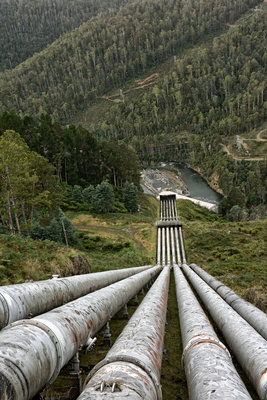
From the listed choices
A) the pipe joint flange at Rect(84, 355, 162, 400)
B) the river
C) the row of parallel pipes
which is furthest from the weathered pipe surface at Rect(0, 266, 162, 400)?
the river

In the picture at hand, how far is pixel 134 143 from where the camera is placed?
7343 inches

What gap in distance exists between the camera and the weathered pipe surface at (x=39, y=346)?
3.87m

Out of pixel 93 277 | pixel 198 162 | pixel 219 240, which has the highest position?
pixel 198 162

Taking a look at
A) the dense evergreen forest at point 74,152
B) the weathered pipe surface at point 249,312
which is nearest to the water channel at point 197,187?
the dense evergreen forest at point 74,152

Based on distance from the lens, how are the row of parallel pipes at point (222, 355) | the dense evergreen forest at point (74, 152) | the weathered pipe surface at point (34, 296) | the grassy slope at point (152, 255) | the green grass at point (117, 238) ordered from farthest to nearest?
the dense evergreen forest at point (74, 152) < the green grass at point (117, 238) < the grassy slope at point (152, 255) < the weathered pipe surface at point (34, 296) < the row of parallel pipes at point (222, 355)

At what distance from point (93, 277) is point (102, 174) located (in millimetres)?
59331

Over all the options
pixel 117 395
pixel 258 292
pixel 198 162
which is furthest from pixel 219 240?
pixel 198 162

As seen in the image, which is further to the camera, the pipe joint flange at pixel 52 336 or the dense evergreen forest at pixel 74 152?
the dense evergreen forest at pixel 74 152

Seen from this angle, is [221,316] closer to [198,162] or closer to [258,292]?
[258,292]

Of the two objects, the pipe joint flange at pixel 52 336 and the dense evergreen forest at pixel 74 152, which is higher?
the dense evergreen forest at pixel 74 152

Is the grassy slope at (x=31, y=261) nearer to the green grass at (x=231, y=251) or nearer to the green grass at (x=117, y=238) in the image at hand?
the green grass at (x=117, y=238)

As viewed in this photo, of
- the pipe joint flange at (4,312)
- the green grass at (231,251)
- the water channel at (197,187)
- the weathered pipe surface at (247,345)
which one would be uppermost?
the water channel at (197,187)

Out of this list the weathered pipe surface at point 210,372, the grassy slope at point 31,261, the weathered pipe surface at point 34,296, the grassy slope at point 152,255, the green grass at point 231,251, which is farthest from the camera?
the green grass at point 231,251

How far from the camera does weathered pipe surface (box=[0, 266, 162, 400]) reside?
12.7 ft
